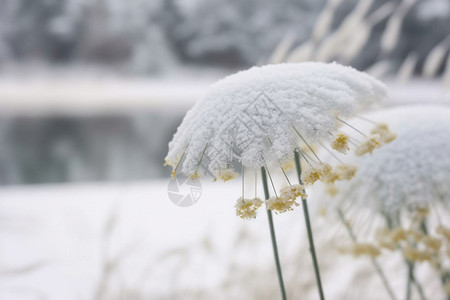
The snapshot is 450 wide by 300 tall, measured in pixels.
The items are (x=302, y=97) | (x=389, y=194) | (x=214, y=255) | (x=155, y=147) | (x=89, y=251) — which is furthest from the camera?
(x=155, y=147)

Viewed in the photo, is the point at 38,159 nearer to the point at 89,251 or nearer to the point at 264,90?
the point at 89,251

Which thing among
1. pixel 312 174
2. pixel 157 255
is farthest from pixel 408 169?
pixel 157 255

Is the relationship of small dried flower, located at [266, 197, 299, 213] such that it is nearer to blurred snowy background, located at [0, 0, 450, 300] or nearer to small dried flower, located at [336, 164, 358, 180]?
small dried flower, located at [336, 164, 358, 180]

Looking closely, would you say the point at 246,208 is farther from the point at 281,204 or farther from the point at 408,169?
the point at 408,169

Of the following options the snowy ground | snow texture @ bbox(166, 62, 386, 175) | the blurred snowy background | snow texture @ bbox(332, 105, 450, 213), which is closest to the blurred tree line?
the blurred snowy background

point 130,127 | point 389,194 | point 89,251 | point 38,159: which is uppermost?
point 130,127

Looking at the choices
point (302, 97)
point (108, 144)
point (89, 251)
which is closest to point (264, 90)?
point (302, 97)

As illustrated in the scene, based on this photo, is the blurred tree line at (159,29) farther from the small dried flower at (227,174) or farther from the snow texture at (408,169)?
the small dried flower at (227,174)
